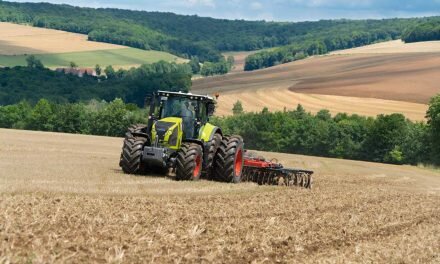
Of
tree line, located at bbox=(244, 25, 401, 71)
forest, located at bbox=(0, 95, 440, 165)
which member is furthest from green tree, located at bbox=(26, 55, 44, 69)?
tree line, located at bbox=(244, 25, 401, 71)

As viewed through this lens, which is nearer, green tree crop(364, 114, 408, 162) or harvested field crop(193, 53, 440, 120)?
green tree crop(364, 114, 408, 162)

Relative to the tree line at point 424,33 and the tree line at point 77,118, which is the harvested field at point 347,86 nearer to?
the tree line at point 77,118

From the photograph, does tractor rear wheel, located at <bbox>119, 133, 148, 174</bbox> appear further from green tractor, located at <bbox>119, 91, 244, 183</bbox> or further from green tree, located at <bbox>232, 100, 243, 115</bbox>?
green tree, located at <bbox>232, 100, 243, 115</bbox>

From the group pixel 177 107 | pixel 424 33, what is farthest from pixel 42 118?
pixel 424 33

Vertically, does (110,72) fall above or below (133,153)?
below

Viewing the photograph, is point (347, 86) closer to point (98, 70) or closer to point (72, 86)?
point (72, 86)

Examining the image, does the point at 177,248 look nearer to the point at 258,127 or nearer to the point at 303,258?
the point at 303,258

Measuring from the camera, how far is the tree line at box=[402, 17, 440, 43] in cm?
13641

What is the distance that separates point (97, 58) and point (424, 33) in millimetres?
62937

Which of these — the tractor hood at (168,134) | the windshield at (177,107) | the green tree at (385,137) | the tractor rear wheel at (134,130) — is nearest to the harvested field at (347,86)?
the green tree at (385,137)

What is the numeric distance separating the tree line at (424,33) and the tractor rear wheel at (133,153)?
122 metres

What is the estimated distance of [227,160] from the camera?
865 inches

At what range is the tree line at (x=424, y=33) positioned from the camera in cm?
13641

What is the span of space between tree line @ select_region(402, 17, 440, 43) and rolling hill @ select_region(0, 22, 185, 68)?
5004 centimetres
